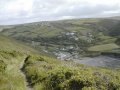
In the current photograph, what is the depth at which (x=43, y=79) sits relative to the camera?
22.3 m

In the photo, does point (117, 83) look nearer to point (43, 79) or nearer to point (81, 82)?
point (81, 82)

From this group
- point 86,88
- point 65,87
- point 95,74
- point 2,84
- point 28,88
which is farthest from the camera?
point 28,88

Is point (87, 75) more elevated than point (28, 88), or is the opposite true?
point (87, 75)

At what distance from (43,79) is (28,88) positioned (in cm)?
145

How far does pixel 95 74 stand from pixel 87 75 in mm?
801

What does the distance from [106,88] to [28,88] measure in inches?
292

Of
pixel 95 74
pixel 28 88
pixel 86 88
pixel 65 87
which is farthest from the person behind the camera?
pixel 28 88

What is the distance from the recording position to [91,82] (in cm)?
1606

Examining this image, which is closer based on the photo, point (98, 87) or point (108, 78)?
point (98, 87)

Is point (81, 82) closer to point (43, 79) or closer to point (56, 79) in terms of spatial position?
point (56, 79)

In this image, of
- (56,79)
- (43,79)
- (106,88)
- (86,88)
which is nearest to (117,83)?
(106,88)

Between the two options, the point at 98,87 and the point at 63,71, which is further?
the point at 63,71

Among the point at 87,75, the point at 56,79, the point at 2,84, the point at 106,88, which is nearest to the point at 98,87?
the point at 106,88

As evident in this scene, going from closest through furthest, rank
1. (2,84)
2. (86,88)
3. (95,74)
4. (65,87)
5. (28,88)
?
(86,88) → (65,87) → (95,74) → (2,84) → (28,88)
